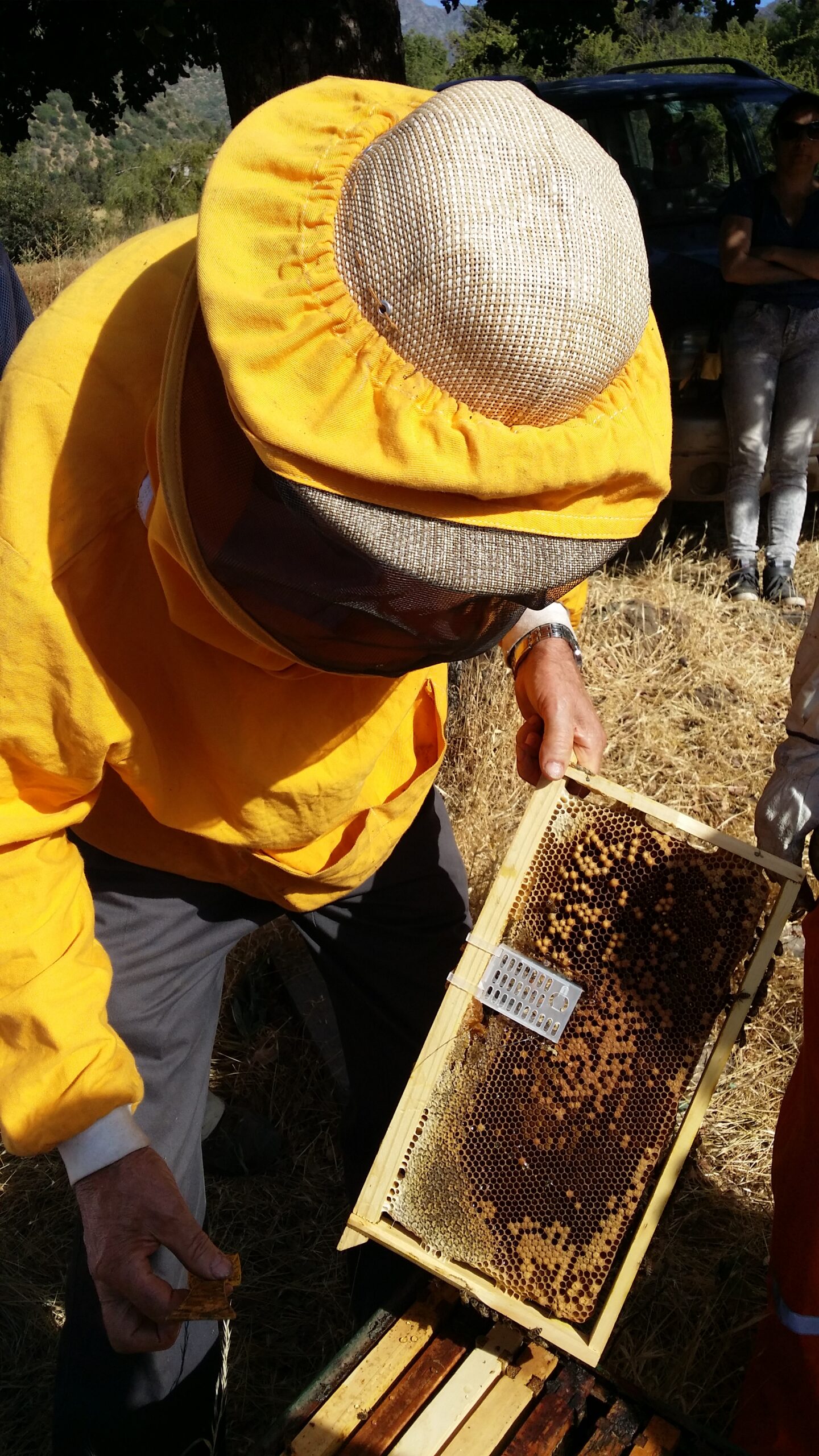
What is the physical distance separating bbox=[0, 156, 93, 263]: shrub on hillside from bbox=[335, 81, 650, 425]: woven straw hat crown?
16725 millimetres

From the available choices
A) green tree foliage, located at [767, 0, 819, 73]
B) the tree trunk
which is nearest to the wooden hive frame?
the tree trunk

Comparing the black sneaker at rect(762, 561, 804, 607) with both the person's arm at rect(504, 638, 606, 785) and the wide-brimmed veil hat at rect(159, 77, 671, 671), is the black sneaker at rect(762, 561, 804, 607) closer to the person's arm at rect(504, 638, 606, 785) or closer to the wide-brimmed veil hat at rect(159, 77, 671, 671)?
the person's arm at rect(504, 638, 606, 785)

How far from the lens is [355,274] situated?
1.07 metres

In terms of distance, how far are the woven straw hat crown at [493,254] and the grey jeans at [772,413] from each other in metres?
4.85

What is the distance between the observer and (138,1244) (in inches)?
63.4

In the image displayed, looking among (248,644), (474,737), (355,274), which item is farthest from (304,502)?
(474,737)

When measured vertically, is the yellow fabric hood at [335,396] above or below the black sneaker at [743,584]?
above

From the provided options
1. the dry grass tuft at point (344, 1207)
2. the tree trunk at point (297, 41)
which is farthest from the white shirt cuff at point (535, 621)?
the tree trunk at point (297, 41)

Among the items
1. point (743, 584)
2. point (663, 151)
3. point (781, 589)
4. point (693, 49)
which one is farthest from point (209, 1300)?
point (693, 49)

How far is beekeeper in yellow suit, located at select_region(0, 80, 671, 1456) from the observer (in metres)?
1.05

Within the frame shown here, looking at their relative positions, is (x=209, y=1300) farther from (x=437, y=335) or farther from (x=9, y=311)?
(x=9, y=311)

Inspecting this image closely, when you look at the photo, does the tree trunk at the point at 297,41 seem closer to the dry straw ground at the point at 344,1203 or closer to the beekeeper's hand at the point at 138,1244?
the dry straw ground at the point at 344,1203

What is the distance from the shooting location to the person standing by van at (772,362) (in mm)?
5430

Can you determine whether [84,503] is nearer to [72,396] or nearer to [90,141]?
[72,396]
